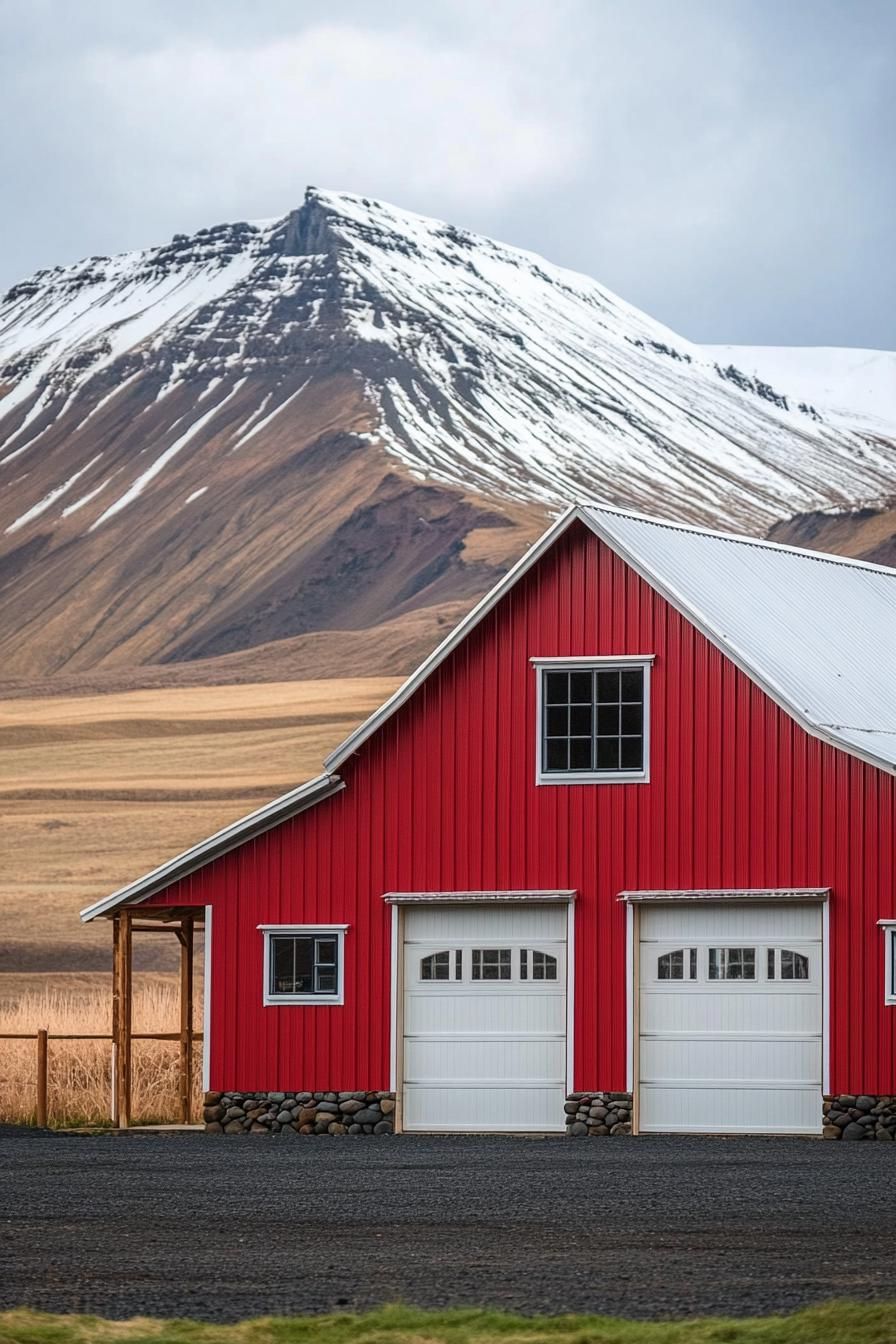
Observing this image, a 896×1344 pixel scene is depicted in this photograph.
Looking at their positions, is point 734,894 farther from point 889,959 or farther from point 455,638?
point 455,638

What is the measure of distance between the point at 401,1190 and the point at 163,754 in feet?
273

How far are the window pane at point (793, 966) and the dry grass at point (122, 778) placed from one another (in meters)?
42.9

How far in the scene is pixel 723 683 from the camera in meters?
28.6

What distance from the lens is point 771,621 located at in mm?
30469

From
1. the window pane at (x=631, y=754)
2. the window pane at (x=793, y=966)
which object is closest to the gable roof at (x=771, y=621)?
the window pane at (x=631, y=754)

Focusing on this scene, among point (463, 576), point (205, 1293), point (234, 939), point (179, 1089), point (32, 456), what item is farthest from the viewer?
point (32, 456)

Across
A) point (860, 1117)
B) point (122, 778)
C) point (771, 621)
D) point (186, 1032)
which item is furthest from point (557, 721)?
point (122, 778)

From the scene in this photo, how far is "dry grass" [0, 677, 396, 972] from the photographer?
7644 cm

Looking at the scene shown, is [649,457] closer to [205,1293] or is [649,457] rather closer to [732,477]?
[732,477]

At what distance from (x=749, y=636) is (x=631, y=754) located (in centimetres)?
186

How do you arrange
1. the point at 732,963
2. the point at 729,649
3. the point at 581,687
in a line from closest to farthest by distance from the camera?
the point at 732,963, the point at 729,649, the point at 581,687

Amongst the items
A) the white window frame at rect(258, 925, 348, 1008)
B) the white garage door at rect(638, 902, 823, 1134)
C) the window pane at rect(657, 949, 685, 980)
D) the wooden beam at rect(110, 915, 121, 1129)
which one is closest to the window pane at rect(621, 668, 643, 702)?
the white garage door at rect(638, 902, 823, 1134)

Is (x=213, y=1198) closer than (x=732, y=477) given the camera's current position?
Yes

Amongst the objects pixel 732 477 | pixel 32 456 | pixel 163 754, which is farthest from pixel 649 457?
pixel 163 754
